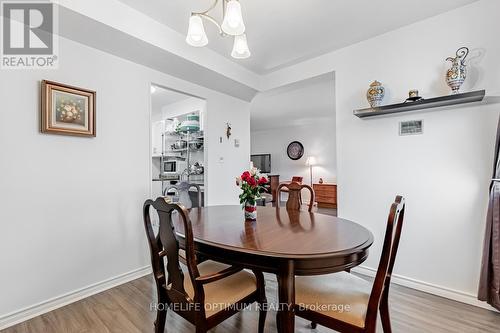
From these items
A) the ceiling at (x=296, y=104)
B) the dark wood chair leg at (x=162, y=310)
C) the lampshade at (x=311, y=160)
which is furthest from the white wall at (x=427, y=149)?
the lampshade at (x=311, y=160)

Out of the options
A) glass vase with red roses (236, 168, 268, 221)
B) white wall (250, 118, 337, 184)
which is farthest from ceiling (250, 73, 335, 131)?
glass vase with red roses (236, 168, 268, 221)

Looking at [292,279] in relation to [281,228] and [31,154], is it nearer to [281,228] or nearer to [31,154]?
[281,228]

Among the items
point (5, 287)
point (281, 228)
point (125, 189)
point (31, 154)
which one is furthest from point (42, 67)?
point (281, 228)

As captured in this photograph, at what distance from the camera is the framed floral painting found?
1.98m

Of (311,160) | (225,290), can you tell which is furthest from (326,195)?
(225,290)

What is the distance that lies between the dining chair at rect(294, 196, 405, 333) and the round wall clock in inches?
258

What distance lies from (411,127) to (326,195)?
182 inches

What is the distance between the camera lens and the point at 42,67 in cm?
202

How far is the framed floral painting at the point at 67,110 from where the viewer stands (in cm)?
198

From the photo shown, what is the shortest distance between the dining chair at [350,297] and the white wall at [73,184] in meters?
1.96

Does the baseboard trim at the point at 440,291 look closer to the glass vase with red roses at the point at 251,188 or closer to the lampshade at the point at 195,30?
the glass vase with red roses at the point at 251,188

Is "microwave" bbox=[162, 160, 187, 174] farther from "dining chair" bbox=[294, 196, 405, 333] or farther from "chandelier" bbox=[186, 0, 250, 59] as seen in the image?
"dining chair" bbox=[294, 196, 405, 333]

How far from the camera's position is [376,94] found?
2.45 m

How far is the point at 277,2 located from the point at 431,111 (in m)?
1.74
